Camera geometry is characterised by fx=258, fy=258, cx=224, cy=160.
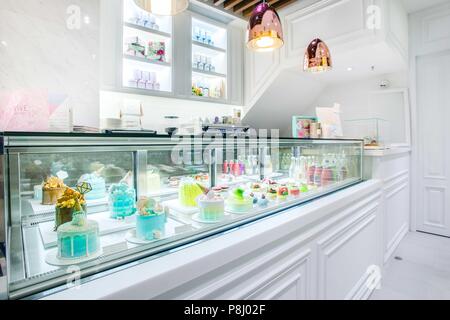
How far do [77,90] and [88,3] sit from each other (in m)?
0.83

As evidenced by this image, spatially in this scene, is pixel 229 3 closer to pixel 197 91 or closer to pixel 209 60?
pixel 209 60

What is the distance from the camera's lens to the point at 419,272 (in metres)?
2.49

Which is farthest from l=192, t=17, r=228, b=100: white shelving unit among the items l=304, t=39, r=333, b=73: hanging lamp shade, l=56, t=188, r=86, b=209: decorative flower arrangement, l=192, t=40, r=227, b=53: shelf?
l=56, t=188, r=86, b=209: decorative flower arrangement

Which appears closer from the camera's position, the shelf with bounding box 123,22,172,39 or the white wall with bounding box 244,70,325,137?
the shelf with bounding box 123,22,172,39

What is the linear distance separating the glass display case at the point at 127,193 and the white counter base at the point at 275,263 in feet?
0.25

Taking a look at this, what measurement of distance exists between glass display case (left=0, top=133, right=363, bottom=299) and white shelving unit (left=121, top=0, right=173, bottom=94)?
5.61ft

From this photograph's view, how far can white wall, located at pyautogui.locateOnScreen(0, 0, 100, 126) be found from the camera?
2049 millimetres

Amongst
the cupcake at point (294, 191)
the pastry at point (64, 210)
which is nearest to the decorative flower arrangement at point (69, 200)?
the pastry at point (64, 210)

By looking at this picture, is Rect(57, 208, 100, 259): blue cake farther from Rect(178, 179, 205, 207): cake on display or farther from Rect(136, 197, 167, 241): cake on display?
Rect(178, 179, 205, 207): cake on display

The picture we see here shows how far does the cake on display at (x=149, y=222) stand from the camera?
0.91m

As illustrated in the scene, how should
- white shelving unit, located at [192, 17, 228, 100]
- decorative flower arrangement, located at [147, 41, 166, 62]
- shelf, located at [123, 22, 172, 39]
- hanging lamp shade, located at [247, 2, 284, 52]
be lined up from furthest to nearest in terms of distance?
1. white shelving unit, located at [192, 17, 228, 100]
2. decorative flower arrangement, located at [147, 41, 166, 62]
3. shelf, located at [123, 22, 172, 39]
4. hanging lamp shade, located at [247, 2, 284, 52]

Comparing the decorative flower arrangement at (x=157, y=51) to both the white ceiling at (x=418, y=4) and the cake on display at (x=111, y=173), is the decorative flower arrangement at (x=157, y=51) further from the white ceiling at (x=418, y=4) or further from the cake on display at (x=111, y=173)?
the white ceiling at (x=418, y=4)
